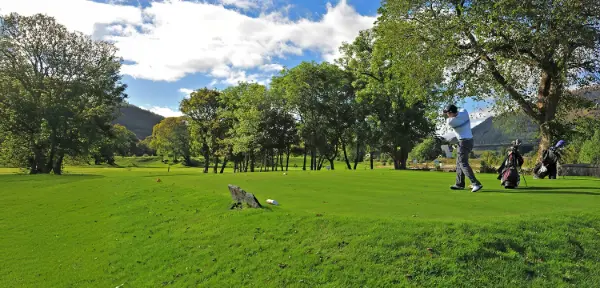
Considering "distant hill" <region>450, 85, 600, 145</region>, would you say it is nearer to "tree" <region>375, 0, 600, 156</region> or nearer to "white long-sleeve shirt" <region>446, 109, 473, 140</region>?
"tree" <region>375, 0, 600, 156</region>

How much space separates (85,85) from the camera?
44.6 m

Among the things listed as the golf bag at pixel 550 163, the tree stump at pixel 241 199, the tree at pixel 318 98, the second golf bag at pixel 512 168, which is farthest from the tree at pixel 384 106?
the tree stump at pixel 241 199

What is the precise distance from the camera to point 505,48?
24891 millimetres

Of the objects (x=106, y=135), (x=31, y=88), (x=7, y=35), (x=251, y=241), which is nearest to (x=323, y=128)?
(x=106, y=135)

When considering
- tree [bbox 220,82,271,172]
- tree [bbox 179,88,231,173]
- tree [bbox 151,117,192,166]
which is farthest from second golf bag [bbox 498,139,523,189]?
tree [bbox 151,117,192,166]

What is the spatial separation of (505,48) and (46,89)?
46.8m

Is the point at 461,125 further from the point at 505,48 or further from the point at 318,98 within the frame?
the point at 318,98

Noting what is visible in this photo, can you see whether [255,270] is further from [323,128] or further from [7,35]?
[7,35]

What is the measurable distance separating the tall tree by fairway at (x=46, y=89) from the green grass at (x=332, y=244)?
3193 cm

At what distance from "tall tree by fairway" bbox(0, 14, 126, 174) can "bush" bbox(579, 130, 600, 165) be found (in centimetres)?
10256

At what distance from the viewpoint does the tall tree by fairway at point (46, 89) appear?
1598 inches

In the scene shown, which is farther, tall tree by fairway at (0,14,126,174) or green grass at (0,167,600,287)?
tall tree by fairway at (0,14,126,174)

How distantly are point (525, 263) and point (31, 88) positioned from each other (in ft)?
166

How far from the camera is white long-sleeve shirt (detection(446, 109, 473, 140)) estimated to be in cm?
1427
